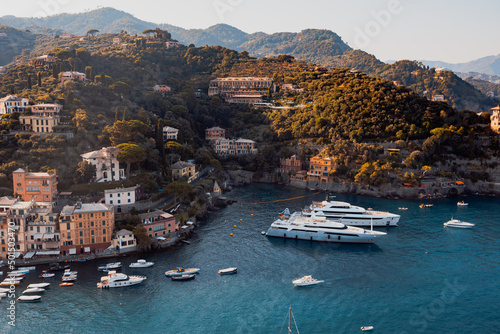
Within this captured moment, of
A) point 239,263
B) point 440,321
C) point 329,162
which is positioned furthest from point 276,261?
point 329,162

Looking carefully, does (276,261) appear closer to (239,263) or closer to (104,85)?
(239,263)

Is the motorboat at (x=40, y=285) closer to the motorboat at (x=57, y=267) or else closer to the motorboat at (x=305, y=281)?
the motorboat at (x=57, y=267)

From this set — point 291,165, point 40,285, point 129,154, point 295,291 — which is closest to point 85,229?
point 40,285

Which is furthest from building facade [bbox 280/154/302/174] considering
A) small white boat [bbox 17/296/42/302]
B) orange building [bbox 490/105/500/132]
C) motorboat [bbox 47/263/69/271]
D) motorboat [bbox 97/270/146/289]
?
small white boat [bbox 17/296/42/302]

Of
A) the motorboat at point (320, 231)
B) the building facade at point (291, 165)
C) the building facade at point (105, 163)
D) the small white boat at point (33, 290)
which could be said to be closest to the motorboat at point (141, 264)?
the small white boat at point (33, 290)

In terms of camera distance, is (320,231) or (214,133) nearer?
(320,231)

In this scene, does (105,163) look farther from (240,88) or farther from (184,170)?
(240,88)
